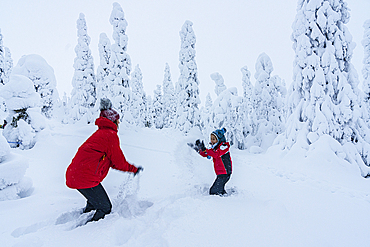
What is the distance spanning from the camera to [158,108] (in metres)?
43.5

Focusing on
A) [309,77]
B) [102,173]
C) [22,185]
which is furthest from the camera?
[309,77]

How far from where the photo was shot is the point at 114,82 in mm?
19250

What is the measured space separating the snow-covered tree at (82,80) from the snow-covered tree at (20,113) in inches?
538

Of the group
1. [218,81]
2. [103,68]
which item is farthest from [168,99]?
[218,81]

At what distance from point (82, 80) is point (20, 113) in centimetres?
1453

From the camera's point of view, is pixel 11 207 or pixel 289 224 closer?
pixel 289 224

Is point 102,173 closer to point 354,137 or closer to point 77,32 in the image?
point 354,137

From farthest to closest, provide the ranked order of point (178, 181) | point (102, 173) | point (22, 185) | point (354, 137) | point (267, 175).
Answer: point (354, 137), point (267, 175), point (178, 181), point (22, 185), point (102, 173)

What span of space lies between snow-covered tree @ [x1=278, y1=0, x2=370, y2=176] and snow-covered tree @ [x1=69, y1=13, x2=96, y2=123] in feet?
71.3

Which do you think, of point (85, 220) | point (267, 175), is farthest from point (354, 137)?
point (85, 220)

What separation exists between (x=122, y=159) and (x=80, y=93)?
2210 centimetres

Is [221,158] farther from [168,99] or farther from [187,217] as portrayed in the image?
[168,99]

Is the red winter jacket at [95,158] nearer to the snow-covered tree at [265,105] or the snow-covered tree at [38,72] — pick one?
the snow-covered tree at [38,72]

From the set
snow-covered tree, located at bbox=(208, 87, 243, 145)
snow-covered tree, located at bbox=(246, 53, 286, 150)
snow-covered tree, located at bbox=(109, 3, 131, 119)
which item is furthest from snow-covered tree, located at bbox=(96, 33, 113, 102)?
snow-covered tree, located at bbox=(246, 53, 286, 150)
